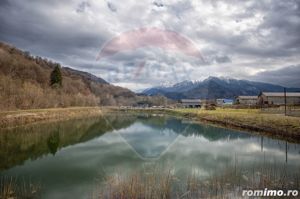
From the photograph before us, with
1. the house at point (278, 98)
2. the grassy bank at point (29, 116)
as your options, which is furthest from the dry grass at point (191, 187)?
the house at point (278, 98)

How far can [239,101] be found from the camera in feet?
319

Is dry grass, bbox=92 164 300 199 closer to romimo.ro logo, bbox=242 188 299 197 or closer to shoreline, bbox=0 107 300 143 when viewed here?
romimo.ro logo, bbox=242 188 299 197

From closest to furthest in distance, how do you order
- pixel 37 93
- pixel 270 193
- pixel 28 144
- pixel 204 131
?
pixel 270 193 < pixel 28 144 < pixel 204 131 < pixel 37 93

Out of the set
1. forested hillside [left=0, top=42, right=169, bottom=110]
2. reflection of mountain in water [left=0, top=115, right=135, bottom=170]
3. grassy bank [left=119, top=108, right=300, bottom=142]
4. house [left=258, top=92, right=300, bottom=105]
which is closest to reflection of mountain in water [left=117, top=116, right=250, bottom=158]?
grassy bank [left=119, top=108, right=300, bottom=142]

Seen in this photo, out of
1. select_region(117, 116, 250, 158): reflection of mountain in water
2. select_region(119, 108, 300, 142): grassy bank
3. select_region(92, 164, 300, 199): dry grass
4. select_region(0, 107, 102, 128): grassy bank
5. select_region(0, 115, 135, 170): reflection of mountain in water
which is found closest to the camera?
select_region(92, 164, 300, 199): dry grass

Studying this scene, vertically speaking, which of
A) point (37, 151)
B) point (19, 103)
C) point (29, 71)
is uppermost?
point (29, 71)

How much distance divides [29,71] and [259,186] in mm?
104256

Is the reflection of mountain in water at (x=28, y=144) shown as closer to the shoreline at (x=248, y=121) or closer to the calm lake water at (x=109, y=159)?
the calm lake water at (x=109, y=159)

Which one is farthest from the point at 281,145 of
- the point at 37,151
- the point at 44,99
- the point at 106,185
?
the point at 44,99

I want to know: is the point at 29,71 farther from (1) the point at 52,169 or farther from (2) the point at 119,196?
(2) the point at 119,196

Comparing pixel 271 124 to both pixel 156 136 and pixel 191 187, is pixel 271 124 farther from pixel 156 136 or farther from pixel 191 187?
pixel 191 187

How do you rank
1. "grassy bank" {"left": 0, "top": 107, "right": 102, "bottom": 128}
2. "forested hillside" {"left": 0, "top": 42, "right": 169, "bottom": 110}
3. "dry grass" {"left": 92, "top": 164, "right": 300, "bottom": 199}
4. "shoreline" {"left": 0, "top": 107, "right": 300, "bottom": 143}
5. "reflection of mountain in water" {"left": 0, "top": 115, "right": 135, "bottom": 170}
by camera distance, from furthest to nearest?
"grassy bank" {"left": 0, "top": 107, "right": 102, "bottom": 128}, "shoreline" {"left": 0, "top": 107, "right": 300, "bottom": 143}, "forested hillside" {"left": 0, "top": 42, "right": 169, "bottom": 110}, "reflection of mountain in water" {"left": 0, "top": 115, "right": 135, "bottom": 170}, "dry grass" {"left": 92, "top": 164, "right": 300, "bottom": 199}

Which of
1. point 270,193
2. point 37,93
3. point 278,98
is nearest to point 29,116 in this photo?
point 37,93

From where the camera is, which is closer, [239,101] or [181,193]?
[181,193]
